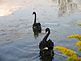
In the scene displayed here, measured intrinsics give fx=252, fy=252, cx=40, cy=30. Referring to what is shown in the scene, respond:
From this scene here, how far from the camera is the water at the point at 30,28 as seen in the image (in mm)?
12254

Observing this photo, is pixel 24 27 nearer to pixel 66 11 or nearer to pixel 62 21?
pixel 62 21

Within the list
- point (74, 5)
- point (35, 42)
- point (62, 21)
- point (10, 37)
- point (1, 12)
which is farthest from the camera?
point (74, 5)

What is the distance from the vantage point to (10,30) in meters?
17.0

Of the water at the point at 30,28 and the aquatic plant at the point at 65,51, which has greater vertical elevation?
the aquatic plant at the point at 65,51

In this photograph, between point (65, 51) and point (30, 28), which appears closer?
point (65, 51)

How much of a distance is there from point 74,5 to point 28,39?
1148 cm

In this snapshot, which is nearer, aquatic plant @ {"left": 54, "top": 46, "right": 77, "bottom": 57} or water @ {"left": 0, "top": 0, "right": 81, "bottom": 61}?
aquatic plant @ {"left": 54, "top": 46, "right": 77, "bottom": 57}

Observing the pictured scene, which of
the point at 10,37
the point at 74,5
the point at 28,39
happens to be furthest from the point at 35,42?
the point at 74,5

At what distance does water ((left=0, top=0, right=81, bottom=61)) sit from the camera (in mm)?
12254

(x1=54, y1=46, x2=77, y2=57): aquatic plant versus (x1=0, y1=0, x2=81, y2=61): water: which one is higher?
(x1=54, y1=46, x2=77, y2=57): aquatic plant

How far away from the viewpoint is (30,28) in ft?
57.2

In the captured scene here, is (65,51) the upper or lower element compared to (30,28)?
upper

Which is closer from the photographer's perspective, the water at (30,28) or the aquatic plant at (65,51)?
the aquatic plant at (65,51)

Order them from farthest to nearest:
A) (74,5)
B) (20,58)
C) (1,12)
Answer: (74,5)
(1,12)
(20,58)
